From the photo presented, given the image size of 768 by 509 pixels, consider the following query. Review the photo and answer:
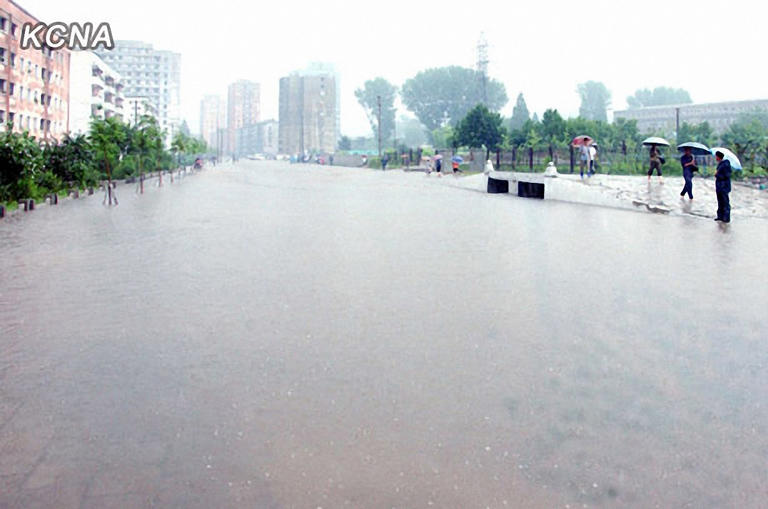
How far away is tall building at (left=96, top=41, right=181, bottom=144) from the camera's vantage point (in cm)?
15375

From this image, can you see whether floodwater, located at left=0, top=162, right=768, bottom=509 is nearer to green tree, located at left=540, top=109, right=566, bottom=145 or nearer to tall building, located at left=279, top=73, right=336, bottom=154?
green tree, located at left=540, top=109, right=566, bottom=145

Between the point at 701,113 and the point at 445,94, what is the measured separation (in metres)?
40.4

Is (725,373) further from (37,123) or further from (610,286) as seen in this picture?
(37,123)

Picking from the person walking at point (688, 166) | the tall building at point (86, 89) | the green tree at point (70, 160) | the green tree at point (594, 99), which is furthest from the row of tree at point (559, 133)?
the green tree at point (594, 99)

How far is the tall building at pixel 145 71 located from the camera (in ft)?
504

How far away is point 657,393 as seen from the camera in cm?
475

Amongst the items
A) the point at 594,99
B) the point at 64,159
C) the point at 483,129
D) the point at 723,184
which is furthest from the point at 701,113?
the point at 723,184

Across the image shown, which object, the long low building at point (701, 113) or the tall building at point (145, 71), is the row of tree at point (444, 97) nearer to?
the long low building at point (701, 113)

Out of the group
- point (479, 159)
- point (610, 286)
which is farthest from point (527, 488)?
point (479, 159)

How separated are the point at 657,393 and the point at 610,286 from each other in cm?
401

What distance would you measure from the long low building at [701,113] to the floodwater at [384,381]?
94.2 m

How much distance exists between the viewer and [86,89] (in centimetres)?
7744

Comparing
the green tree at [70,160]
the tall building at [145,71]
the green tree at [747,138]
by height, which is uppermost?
the tall building at [145,71]

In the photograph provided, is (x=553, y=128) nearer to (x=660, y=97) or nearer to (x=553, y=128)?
(x=553, y=128)
